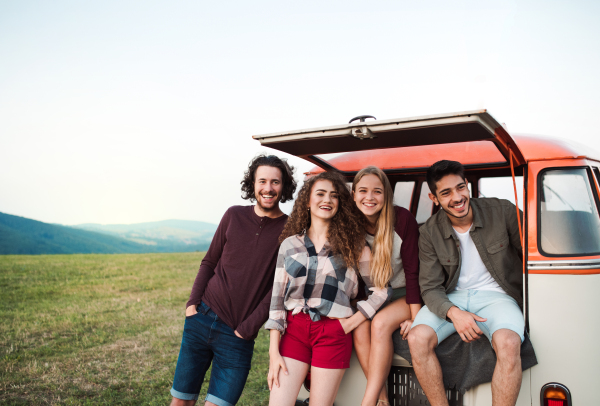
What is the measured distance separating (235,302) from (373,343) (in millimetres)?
1060

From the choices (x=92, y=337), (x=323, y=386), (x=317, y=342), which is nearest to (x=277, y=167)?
(x=317, y=342)

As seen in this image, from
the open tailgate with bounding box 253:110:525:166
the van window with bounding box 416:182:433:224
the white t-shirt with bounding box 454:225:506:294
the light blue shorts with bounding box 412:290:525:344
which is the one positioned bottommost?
the light blue shorts with bounding box 412:290:525:344

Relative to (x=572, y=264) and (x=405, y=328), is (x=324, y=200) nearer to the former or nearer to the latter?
(x=405, y=328)

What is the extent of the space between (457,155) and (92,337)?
6889 mm

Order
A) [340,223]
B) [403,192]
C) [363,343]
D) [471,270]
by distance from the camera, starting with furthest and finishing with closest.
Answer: [403,192] → [471,270] → [340,223] → [363,343]

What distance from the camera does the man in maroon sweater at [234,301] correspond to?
125 inches

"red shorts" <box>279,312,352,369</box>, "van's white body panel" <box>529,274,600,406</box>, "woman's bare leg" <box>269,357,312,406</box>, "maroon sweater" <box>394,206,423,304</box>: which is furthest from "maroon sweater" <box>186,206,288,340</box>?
"van's white body panel" <box>529,274,600,406</box>

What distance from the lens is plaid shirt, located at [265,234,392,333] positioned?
9.61ft

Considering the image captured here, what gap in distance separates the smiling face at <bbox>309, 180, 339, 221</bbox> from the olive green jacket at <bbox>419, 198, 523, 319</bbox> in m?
0.74

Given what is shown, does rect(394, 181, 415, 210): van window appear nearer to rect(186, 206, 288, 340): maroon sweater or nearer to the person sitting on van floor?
the person sitting on van floor

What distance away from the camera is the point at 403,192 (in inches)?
197

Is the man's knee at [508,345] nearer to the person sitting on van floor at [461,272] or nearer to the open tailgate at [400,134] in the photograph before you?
the person sitting on van floor at [461,272]

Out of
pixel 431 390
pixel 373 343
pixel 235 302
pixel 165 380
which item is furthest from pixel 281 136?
pixel 165 380

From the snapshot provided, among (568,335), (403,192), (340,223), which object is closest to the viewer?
(568,335)
